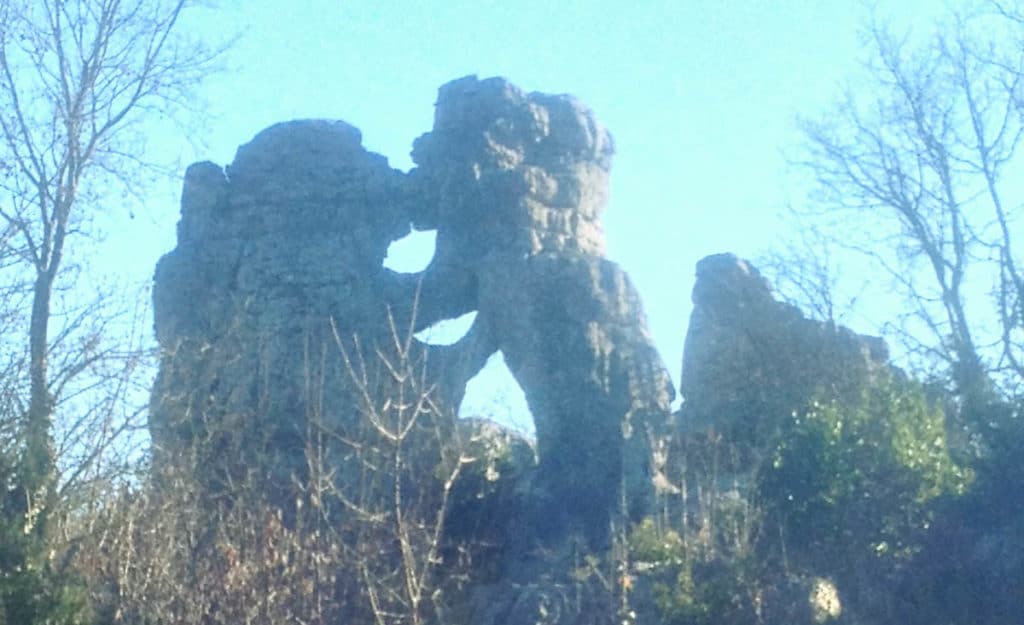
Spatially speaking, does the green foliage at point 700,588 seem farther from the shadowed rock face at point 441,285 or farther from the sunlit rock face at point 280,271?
the sunlit rock face at point 280,271

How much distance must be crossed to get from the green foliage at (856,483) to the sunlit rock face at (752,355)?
297 centimetres

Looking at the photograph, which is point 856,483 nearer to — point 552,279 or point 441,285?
point 552,279

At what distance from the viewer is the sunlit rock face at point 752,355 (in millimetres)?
21781

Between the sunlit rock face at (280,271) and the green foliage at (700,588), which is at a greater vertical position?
the sunlit rock face at (280,271)

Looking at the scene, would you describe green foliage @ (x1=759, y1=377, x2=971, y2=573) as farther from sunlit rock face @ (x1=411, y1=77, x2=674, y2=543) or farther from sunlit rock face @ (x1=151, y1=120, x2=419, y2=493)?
sunlit rock face @ (x1=151, y1=120, x2=419, y2=493)

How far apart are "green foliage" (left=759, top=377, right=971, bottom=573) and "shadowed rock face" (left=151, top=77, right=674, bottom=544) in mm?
4051

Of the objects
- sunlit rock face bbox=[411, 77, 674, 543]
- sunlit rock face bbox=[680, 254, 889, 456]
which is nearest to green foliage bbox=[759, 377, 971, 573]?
sunlit rock face bbox=[680, 254, 889, 456]

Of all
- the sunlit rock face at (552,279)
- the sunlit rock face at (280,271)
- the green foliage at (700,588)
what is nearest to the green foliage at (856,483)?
the green foliage at (700,588)

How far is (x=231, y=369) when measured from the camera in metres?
23.0

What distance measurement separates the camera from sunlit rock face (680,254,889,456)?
21.8m

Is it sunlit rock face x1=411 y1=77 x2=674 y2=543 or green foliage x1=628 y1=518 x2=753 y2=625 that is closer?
green foliage x1=628 y1=518 x2=753 y2=625

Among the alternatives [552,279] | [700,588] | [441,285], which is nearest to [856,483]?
[700,588]

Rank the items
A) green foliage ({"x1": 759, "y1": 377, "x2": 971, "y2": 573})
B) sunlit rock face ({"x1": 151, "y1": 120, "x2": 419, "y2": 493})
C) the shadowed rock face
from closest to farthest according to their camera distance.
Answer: green foliage ({"x1": 759, "y1": 377, "x2": 971, "y2": 573})
the shadowed rock face
sunlit rock face ({"x1": 151, "y1": 120, "x2": 419, "y2": 493})

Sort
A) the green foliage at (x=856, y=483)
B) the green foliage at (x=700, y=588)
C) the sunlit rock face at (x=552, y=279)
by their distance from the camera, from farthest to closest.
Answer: the sunlit rock face at (x=552, y=279), the green foliage at (x=856, y=483), the green foliage at (x=700, y=588)
